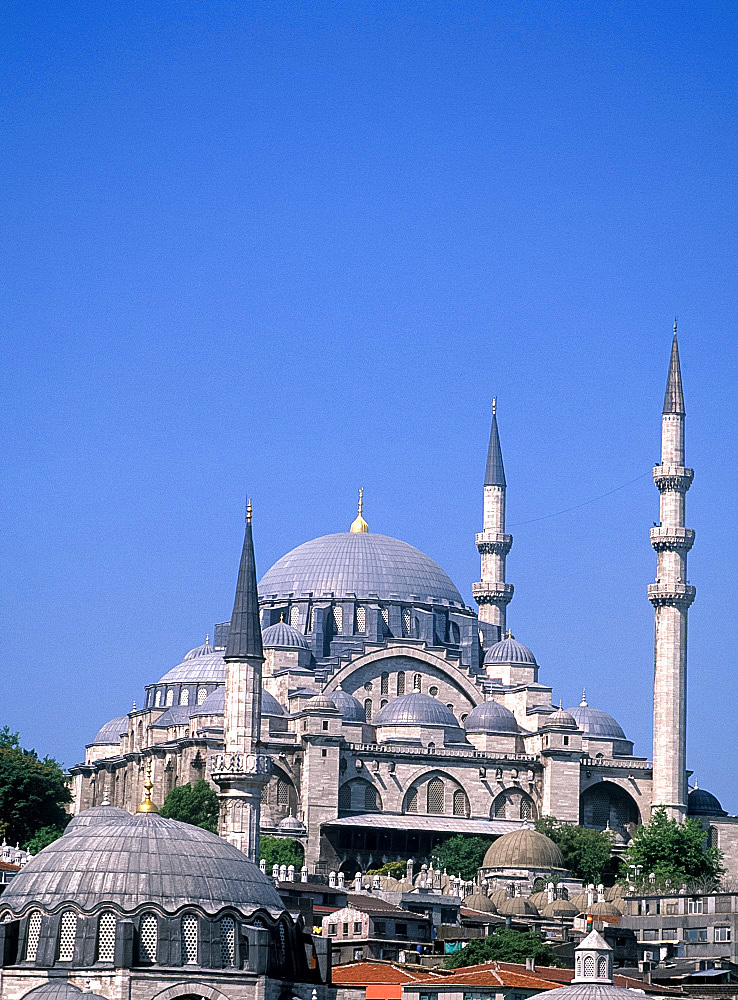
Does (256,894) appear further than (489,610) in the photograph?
No

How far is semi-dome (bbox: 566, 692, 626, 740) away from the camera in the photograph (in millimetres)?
80625

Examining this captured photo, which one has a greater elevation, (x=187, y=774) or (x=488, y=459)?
(x=488, y=459)

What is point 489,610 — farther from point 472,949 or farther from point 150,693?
point 472,949

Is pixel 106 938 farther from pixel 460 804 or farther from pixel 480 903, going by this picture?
pixel 460 804

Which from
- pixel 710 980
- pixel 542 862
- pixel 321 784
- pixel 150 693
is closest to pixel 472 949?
pixel 710 980

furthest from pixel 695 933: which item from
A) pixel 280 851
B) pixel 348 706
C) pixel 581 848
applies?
pixel 348 706

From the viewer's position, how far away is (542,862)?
224ft

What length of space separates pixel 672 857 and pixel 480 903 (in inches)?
329

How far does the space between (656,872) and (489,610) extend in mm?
22381

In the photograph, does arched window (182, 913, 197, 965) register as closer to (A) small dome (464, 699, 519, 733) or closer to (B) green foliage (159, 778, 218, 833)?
(B) green foliage (159, 778, 218, 833)

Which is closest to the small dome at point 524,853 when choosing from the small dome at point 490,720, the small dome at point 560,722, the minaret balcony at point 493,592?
the small dome at point 560,722

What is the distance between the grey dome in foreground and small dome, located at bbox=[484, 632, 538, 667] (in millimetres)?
49266

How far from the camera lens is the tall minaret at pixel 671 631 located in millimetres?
74250

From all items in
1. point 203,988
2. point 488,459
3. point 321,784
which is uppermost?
point 488,459
